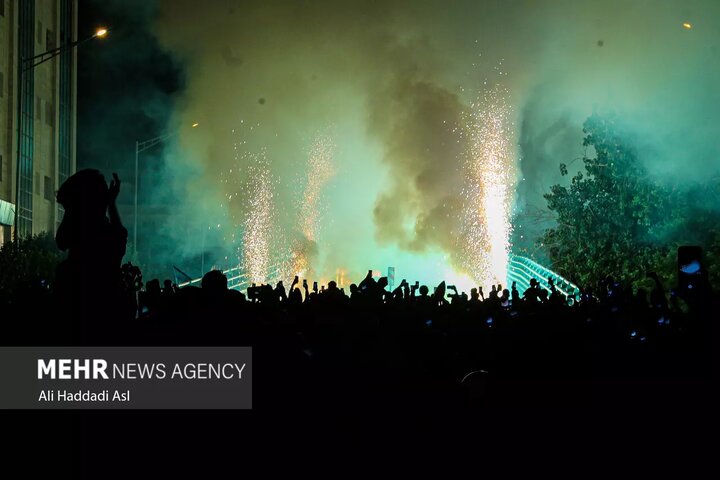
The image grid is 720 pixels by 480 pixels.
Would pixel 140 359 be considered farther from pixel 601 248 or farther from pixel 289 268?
pixel 289 268

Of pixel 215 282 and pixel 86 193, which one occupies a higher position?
pixel 86 193

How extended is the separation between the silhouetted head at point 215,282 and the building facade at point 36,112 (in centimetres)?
3088

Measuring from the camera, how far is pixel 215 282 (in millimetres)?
6340

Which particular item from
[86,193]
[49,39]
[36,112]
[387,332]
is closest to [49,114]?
[36,112]

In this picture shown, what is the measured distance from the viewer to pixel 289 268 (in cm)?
4928

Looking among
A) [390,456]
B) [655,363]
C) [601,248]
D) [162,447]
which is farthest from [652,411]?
[601,248]

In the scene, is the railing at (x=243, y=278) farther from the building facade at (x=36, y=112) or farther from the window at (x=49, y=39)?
A: the window at (x=49, y=39)

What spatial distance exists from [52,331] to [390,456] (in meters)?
2.72

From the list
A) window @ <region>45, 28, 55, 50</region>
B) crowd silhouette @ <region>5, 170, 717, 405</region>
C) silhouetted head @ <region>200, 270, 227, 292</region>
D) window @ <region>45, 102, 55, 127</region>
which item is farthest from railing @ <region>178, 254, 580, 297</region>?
silhouetted head @ <region>200, 270, 227, 292</region>

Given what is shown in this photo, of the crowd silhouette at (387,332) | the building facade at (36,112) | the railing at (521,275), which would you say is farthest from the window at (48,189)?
the crowd silhouette at (387,332)

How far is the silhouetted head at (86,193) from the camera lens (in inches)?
238

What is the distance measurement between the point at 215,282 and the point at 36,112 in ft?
127

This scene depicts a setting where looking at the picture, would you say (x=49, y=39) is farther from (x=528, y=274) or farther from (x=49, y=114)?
(x=528, y=274)

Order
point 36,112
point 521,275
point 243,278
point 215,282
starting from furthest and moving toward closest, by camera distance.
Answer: point 36,112 < point 243,278 < point 521,275 < point 215,282
